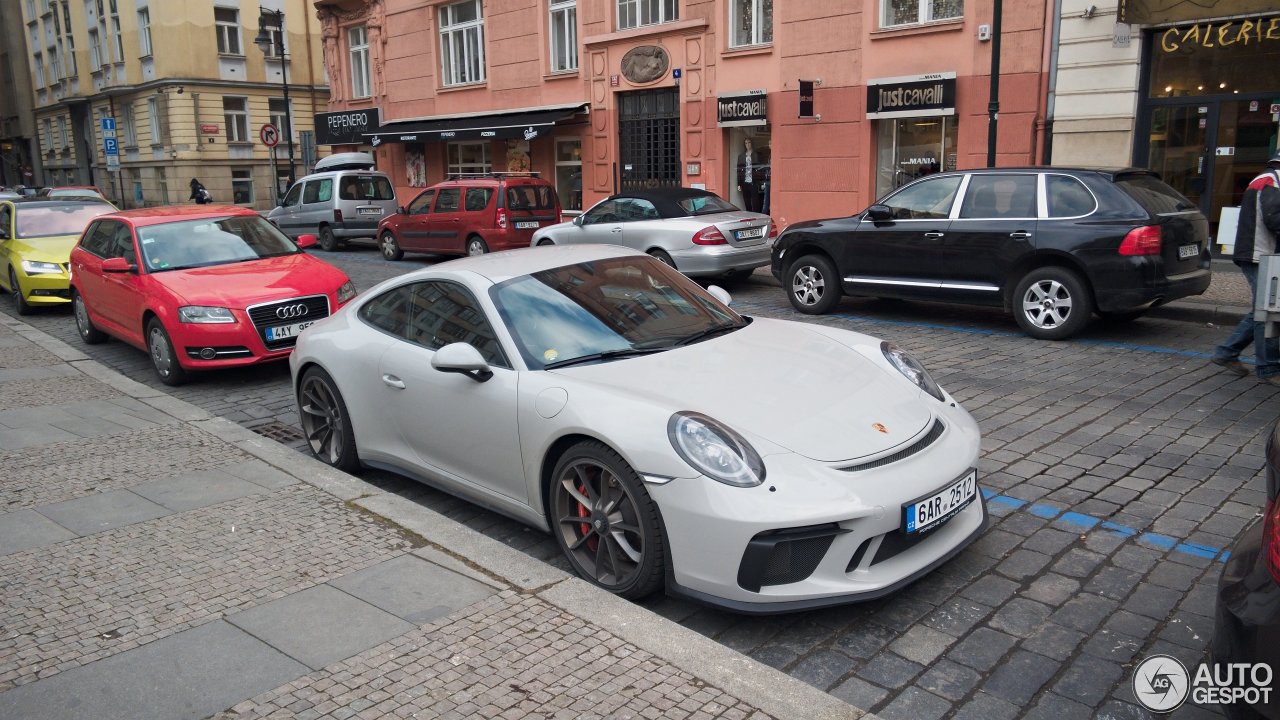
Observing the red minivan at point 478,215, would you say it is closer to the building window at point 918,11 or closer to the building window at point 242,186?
the building window at point 918,11

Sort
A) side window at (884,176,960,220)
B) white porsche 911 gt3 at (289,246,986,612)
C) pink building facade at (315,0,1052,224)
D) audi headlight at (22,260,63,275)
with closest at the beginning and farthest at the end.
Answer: white porsche 911 gt3 at (289,246,986,612)
side window at (884,176,960,220)
audi headlight at (22,260,63,275)
pink building facade at (315,0,1052,224)

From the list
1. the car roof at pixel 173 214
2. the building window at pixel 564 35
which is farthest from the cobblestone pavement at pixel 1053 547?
the building window at pixel 564 35

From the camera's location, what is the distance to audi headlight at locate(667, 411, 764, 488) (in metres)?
3.65

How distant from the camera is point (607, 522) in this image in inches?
159

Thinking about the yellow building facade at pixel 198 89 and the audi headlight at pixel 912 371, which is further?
the yellow building facade at pixel 198 89

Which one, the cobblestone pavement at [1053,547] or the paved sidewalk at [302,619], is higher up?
the paved sidewalk at [302,619]

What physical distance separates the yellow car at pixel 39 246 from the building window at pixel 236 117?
103 feet

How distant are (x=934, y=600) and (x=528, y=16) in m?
22.3

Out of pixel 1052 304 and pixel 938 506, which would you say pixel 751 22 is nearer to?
pixel 1052 304

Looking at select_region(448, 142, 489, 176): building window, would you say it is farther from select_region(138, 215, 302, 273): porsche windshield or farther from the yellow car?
select_region(138, 215, 302, 273): porsche windshield

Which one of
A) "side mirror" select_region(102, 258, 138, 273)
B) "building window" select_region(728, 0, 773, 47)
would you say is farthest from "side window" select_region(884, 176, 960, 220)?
"building window" select_region(728, 0, 773, 47)

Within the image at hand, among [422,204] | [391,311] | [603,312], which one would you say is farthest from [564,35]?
[603,312]

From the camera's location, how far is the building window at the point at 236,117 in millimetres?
43125

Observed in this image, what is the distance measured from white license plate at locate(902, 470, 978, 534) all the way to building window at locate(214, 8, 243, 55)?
150 feet
